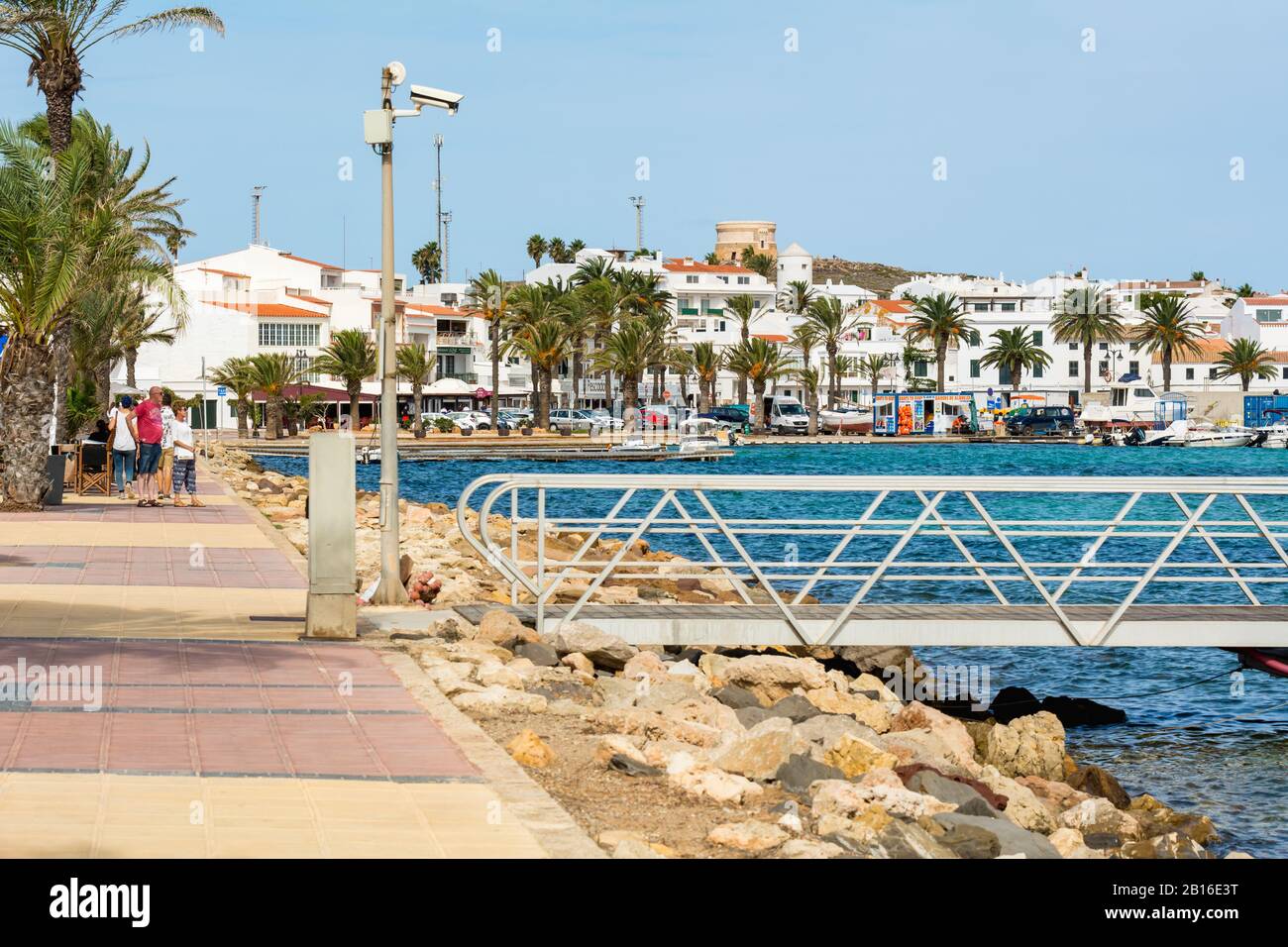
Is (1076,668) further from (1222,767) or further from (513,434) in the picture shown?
(513,434)

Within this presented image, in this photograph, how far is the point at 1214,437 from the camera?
111 m

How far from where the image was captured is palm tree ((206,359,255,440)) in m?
89.6

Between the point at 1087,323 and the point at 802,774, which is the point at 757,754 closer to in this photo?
the point at 802,774

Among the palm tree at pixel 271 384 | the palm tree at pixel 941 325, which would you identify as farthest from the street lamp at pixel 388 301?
the palm tree at pixel 941 325

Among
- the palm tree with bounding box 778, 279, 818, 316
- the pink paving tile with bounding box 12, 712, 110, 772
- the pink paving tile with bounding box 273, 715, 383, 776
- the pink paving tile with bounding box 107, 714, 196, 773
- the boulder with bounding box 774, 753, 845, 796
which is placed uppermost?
the palm tree with bounding box 778, 279, 818, 316

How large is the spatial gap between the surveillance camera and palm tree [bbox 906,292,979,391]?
108 metres

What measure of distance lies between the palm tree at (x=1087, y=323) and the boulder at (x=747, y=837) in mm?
118440

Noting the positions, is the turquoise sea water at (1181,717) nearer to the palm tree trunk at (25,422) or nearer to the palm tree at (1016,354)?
the palm tree trunk at (25,422)

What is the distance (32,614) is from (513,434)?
7871 cm

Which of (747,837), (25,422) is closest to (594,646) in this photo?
(747,837)

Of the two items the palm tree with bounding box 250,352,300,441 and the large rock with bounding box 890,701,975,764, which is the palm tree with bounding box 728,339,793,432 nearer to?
the palm tree with bounding box 250,352,300,441

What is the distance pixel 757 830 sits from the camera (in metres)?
7.88

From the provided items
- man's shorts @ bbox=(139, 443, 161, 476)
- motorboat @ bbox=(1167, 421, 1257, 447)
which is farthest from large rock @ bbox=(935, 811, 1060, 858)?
motorboat @ bbox=(1167, 421, 1257, 447)

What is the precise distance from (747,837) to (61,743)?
3868mm
